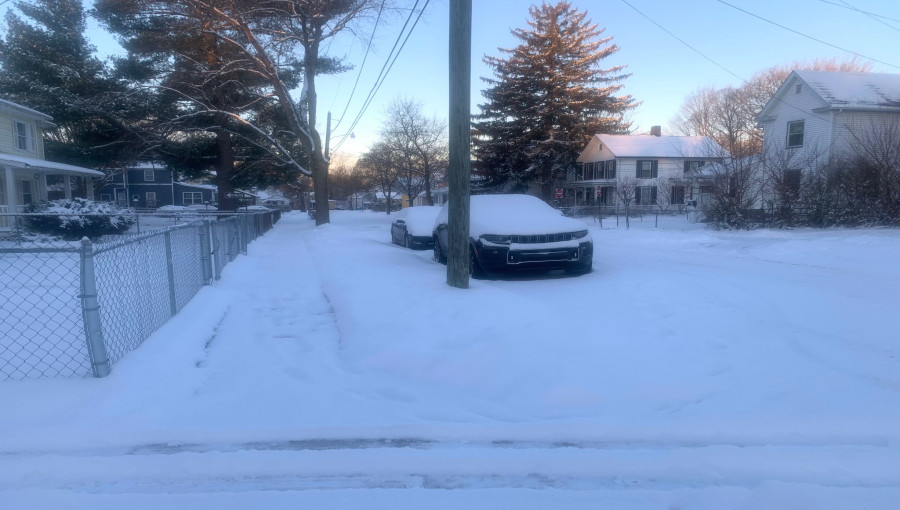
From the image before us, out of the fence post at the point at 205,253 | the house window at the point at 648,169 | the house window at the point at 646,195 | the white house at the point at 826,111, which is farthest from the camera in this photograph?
the house window at the point at 648,169

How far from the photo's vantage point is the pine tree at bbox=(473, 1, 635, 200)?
4450 cm

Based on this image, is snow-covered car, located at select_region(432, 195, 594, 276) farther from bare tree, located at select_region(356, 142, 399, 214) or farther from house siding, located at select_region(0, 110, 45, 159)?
bare tree, located at select_region(356, 142, 399, 214)

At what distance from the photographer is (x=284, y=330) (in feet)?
22.3

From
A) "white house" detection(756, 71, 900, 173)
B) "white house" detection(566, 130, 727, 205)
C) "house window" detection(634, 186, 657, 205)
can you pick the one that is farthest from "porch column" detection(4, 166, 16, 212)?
"house window" detection(634, 186, 657, 205)

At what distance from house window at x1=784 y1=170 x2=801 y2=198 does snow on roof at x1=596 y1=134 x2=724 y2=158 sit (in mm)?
23103

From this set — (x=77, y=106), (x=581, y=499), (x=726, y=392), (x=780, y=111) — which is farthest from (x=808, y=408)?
(x=77, y=106)

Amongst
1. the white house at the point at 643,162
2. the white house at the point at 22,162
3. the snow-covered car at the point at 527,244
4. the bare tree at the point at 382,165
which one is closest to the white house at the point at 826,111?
Result: the white house at the point at 643,162

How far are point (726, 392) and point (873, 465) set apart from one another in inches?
46.5

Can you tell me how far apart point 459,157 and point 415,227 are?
9489 millimetres

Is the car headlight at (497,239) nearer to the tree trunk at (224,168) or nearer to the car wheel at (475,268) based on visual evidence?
the car wheel at (475,268)

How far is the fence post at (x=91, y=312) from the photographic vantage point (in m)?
4.32

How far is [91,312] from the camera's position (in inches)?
173

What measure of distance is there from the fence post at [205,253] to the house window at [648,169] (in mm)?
40471

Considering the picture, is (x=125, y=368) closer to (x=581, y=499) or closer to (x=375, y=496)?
(x=375, y=496)
